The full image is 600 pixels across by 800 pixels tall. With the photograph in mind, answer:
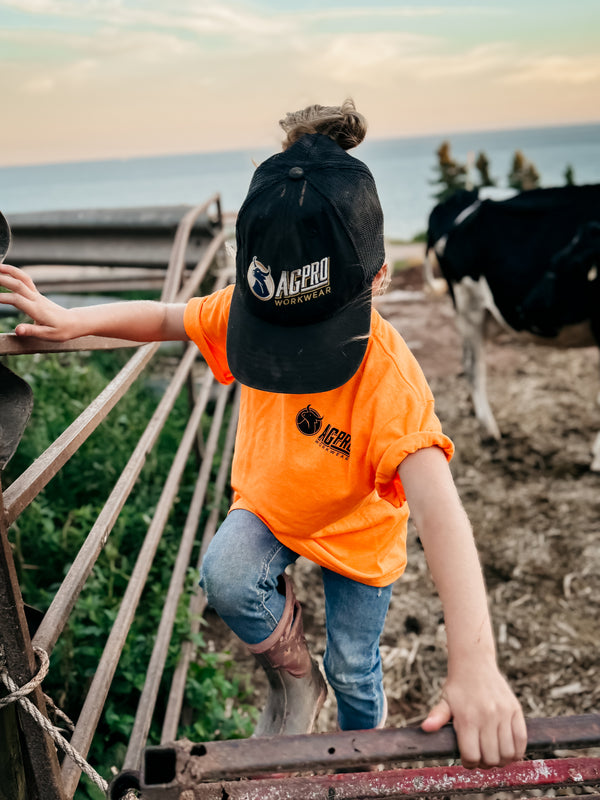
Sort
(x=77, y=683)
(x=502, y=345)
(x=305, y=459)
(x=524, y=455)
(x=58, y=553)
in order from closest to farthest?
1. (x=305, y=459)
2. (x=77, y=683)
3. (x=58, y=553)
4. (x=524, y=455)
5. (x=502, y=345)

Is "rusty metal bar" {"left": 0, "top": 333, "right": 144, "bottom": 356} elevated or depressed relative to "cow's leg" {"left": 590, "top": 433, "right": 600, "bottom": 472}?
elevated

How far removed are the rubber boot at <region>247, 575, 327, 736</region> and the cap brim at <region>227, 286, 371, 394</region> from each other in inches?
25.1

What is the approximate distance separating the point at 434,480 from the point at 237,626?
0.63 m

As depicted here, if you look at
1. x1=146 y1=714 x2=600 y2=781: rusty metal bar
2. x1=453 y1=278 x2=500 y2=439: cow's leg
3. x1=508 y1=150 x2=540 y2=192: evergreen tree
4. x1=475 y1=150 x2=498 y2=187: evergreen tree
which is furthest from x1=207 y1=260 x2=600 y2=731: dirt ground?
x1=475 y1=150 x2=498 y2=187: evergreen tree

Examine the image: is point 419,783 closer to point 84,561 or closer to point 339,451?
point 339,451

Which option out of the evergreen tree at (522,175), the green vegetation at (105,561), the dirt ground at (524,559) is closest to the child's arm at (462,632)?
the green vegetation at (105,561)

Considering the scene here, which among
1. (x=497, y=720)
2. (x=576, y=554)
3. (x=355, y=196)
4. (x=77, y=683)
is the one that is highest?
(x=355, y=196)

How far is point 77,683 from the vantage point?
2223 mm

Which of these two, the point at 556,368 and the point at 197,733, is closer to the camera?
the point at 197,733

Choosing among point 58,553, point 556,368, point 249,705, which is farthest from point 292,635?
point 556,368

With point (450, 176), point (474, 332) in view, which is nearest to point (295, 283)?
point (474, 332)

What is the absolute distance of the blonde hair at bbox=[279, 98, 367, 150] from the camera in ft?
4.82

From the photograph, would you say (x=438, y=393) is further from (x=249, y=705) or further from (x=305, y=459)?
(x=305, y=459)

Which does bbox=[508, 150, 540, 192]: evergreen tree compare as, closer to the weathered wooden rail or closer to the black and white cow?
the black and white cow
